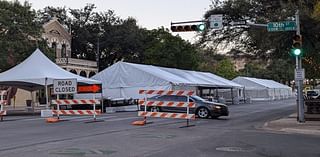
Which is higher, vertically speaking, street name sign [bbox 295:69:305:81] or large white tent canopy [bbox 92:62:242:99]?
large white tent canopy [bbox 92:62:242:99]

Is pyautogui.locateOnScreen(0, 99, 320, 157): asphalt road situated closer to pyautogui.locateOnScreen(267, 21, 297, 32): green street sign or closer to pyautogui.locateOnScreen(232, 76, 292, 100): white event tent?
pyautogui.locateOnScreen(267, 21, 297, 32): green street sign

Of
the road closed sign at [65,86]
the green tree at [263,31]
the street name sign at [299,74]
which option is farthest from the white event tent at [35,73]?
the street name sign at [299,74]

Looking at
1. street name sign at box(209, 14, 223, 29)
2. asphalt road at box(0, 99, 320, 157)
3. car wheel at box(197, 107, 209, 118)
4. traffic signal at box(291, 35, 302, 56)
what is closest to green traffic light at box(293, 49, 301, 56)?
traffic signal at box(291, 35, 302, 56)

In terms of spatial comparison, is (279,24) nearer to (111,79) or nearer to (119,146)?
(119,146)

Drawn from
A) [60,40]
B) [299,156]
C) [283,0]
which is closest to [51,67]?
[283,0]

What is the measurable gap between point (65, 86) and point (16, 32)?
63.4ft

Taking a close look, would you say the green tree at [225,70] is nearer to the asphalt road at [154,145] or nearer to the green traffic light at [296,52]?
the green traffic light at [296,52]

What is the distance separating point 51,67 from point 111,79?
10.7m

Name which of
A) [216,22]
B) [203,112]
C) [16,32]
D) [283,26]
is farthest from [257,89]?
[283,26]

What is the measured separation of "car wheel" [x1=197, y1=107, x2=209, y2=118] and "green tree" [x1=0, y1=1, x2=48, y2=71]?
20863 millimetres

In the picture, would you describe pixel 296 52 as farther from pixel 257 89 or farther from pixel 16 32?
pixel 257 89

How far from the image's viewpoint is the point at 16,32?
1626 inches

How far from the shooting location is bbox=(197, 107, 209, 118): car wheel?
25.5 meters

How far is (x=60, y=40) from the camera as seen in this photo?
62.3 m
